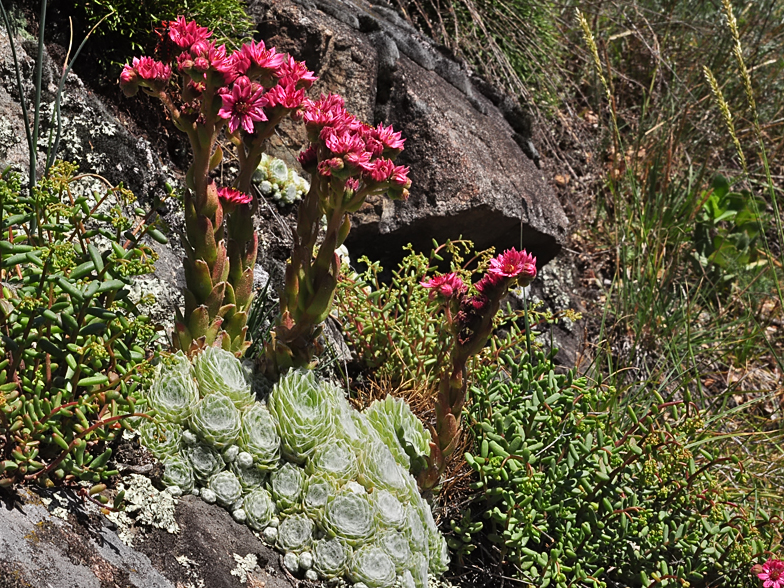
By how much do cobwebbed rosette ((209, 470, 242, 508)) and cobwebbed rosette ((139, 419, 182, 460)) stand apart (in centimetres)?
14

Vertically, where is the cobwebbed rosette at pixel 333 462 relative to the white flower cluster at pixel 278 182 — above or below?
below

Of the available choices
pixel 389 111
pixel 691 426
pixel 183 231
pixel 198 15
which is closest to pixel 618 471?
pixel 691 426

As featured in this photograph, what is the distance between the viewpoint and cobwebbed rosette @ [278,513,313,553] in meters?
2.03

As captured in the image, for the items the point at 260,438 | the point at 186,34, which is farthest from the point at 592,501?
the point at 186,34

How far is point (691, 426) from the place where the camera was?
2.27 m

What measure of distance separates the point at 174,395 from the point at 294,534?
55 cm

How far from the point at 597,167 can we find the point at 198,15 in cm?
325

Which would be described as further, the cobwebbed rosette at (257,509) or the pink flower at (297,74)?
the pink flower at (297,74)

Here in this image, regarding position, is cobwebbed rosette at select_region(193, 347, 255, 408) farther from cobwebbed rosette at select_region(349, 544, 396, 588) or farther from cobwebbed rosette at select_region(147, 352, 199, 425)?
cobwebbed rosette at select_region(349, 544, 396, 588)

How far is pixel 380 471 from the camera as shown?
2188 millimetres

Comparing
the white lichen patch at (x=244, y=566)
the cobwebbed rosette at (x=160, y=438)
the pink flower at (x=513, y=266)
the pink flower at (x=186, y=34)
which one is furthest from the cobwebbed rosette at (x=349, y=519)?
the pink flower at (x=186, y=34)

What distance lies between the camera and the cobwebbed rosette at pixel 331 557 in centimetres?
200

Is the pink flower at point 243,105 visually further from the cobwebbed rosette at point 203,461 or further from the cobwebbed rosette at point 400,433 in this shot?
the cobwebbed rosette at point 400,433

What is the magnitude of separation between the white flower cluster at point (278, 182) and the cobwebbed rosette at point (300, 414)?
4.56 ft
